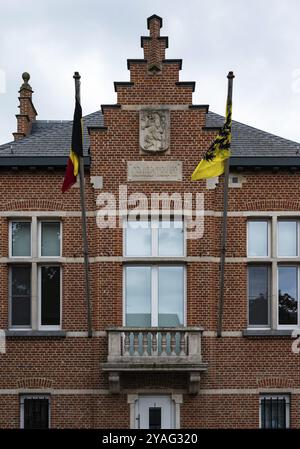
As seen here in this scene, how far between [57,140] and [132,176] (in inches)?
97.0

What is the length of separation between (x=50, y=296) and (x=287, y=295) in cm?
534

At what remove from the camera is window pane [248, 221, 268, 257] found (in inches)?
827

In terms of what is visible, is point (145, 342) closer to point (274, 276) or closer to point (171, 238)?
point (171, 238)

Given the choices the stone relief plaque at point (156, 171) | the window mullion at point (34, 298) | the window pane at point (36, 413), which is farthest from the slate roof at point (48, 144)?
the window pane at point (36, 413)

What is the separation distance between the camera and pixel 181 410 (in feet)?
66.0

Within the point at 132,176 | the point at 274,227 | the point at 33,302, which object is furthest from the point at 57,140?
the point at 274,227

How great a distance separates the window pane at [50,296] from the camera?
68.1 ft

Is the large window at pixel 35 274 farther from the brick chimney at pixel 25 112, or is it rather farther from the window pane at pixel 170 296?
the brick chimney at pixel 25 112
